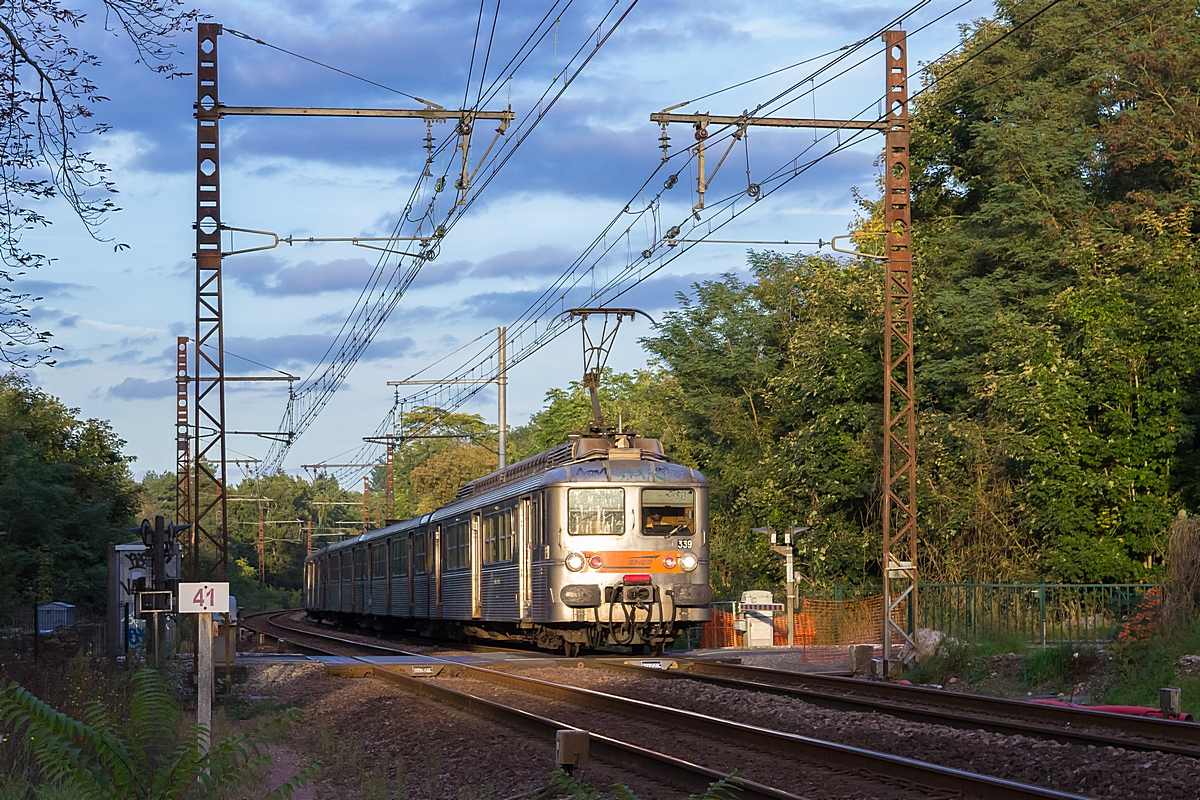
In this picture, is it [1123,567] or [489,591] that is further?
[1123,567]

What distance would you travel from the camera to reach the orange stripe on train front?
2277 cm

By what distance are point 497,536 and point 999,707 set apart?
12.0 m

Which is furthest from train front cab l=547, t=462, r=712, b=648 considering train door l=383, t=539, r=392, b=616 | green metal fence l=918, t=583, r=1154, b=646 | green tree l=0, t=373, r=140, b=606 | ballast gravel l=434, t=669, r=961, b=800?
green tree l=0, t=373, r=140, b=606

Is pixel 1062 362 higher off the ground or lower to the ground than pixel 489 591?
higher

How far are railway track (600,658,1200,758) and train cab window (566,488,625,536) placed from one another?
2.65 metres

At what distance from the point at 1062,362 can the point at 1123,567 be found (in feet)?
15.5

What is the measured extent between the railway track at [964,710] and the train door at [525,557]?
2.93m

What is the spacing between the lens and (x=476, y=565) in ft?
86.9

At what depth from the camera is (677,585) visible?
23.3 metres

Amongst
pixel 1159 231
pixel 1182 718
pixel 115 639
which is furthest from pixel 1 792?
pixel 1159 231

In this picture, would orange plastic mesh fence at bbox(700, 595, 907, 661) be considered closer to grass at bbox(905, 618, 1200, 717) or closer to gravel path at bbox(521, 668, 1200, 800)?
grass at bbox(905, 618, 1200, 717)

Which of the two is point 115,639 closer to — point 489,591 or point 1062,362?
point 489,591

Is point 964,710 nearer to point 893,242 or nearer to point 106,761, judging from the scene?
point 893,242

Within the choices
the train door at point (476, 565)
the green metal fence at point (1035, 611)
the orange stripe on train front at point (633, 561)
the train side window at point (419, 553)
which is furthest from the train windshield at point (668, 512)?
the train side window at point (419, 553)
